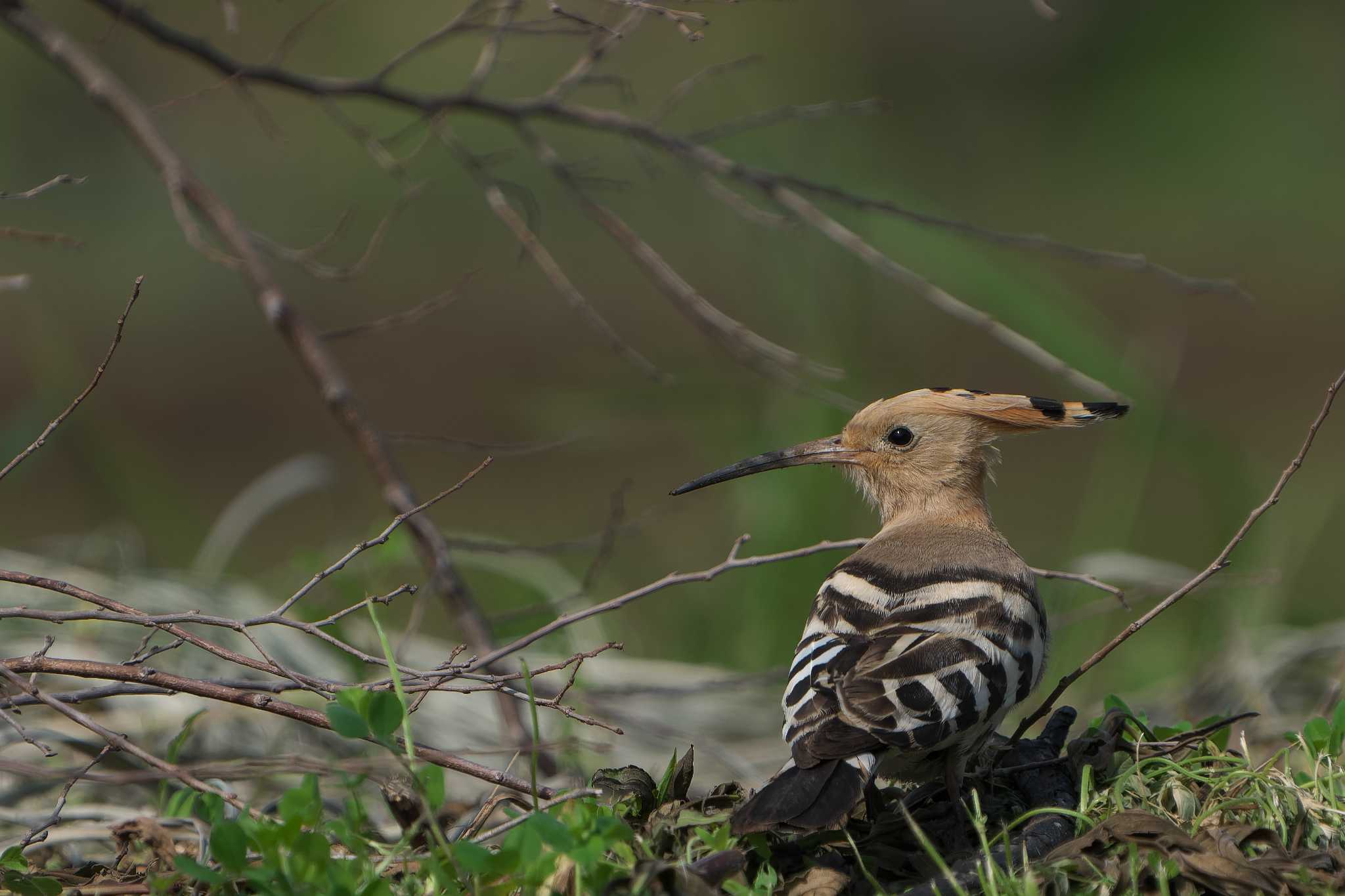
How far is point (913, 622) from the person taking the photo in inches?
72.9

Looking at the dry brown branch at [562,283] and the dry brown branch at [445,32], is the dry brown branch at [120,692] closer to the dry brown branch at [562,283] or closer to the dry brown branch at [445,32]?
the dry brown branch at [562,283]

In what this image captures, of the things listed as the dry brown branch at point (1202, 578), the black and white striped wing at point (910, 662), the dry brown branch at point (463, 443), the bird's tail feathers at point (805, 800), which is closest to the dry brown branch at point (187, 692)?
the bird's tail feathers at point (805, 800)

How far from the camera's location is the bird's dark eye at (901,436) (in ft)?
8.20

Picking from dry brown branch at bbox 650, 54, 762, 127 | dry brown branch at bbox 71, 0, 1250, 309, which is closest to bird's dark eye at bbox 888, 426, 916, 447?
dry brown branch at bbox 71, 0, 1250, 309

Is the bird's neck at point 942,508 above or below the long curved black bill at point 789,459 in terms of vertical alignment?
below

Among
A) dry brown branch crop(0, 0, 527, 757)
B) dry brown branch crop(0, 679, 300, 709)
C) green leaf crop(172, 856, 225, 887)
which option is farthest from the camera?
dry brown branch crop(0, 0, 527, 757)

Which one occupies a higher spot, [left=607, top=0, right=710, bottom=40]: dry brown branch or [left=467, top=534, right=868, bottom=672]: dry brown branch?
[left=607, top=0, right=710, bottom=40]: dry brown branch

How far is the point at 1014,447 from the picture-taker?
6418mm

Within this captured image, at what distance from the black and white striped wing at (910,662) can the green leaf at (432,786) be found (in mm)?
402

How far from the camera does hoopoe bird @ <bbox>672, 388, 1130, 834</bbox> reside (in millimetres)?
1612

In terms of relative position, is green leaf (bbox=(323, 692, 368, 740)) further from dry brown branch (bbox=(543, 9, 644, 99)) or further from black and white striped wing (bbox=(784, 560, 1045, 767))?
dry brown branch (bbox=(543, 9, 644, 99))

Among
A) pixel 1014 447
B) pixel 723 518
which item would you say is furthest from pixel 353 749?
pixel 1014 447

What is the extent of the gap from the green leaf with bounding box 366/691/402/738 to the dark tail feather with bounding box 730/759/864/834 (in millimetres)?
355

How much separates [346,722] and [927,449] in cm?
137
